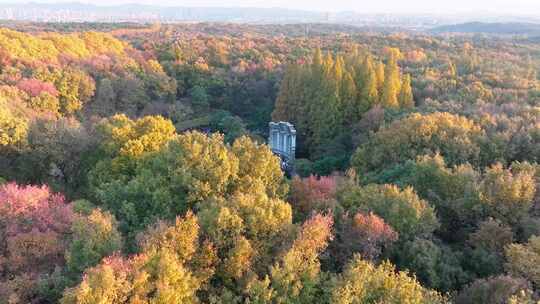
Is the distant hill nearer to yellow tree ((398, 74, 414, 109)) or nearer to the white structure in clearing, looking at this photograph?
yellow tree ((398, 74, 414, 109))

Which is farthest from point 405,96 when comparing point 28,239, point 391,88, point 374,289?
point 28,239

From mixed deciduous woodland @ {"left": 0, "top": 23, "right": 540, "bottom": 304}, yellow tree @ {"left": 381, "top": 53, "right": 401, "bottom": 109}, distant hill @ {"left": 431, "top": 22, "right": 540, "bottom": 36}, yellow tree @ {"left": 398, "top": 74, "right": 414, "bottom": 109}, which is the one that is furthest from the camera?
distant hill @ {"left": 431, "top": 22, "right": 540, "bottom": 36}

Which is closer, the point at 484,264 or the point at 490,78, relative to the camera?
the point at 484,264

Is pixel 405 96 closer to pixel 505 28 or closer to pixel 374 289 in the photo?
pixel 374 289

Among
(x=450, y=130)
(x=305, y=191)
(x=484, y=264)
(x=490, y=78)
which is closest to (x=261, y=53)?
(x=490, y=78)

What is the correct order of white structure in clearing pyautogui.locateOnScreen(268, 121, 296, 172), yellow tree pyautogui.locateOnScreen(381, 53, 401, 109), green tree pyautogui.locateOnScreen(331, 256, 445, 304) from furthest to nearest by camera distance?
white structure in clearing pyautogui.locateOnScreen(268, 121, 296, 172) → yellow tree pyautogui.locateOnScreen(381, 53, 401, 109) → green tree pyautogui.locateOnScreen(331, 256, 445, 304)

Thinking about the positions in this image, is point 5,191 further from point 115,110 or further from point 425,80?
point 425,80

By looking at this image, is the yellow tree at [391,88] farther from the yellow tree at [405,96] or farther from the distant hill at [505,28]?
the distant hill at [505,28]

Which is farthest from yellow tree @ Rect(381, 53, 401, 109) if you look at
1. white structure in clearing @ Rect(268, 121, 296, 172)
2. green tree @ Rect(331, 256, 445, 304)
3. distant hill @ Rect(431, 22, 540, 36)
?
distant hill @ Rect(431, 22, 540, 36)

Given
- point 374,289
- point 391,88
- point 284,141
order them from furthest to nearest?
point 284,141
point 391,88
point 374,289

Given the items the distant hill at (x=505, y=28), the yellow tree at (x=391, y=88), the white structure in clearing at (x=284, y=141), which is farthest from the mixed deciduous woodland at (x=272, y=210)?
the distant hill at (x=505, y=28)

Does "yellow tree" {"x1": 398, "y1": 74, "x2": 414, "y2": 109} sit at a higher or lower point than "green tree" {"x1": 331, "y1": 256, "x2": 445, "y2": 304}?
higher
